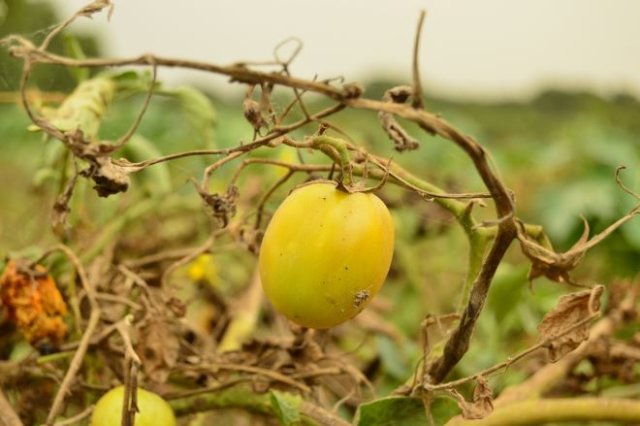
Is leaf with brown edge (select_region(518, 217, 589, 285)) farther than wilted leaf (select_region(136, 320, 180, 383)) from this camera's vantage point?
No

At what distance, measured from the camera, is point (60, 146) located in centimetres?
70

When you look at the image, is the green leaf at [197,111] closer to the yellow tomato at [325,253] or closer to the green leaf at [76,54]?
the green leaf at [76,54]

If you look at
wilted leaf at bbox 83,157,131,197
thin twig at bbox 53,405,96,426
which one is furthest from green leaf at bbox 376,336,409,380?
wilted leaf at bbox 83,157,131,197

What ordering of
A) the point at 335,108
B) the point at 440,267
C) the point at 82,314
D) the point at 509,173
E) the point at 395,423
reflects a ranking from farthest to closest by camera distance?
the point at 509,173 → the point at 440,267 → the point at 82,314 → the point at 395,423 → the point at 335,108

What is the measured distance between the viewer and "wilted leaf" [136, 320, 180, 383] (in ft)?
1.78

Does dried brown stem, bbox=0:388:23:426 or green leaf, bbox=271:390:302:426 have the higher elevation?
dried brown stem, bbox=0:388:23:426

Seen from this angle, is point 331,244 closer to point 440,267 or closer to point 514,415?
point 514,415

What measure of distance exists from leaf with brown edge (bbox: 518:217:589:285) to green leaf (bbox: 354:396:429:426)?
0.11m

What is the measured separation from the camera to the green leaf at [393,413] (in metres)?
0.51

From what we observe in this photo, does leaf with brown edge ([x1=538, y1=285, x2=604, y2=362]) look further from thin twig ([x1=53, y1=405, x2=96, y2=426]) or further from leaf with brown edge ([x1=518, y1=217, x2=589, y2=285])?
thin twig ([x1=53, y1=405, x2=96, y2=426])

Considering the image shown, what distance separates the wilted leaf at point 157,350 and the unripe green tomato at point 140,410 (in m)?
0.03

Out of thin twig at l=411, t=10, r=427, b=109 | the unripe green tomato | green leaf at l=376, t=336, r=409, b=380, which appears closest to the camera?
thin twig at l=411, t=10, r=427, b=109

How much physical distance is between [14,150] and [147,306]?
6.34 feet

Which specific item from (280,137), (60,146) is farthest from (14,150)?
(280,137)
